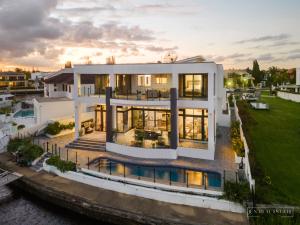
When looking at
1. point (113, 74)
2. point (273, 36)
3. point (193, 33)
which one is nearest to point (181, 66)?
point (113, 74)

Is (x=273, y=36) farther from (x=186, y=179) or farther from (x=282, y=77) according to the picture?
(x=282, y=77)

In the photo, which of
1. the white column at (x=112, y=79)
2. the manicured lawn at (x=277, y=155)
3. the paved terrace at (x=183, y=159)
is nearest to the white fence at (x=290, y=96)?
the manicured lawn at (x=277, y=155)

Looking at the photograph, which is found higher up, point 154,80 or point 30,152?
point 154,80

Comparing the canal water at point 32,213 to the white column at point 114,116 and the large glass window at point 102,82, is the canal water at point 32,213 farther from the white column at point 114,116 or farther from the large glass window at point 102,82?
the large glass window at point 102,82

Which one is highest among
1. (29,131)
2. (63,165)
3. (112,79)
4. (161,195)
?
(112,79)

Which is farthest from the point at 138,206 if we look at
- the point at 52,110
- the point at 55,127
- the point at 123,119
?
the point at 52,110

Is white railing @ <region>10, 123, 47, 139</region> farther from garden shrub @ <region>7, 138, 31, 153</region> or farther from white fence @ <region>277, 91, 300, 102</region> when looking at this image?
white fence @ <region>277, 91, 300, 102</region>

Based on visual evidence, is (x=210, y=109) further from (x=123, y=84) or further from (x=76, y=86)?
(x=76, y=86)

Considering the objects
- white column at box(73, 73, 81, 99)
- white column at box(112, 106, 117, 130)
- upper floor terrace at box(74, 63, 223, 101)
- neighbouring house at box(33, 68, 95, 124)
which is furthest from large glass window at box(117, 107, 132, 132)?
neighbouring house at box(33, 68, 95, 124)
